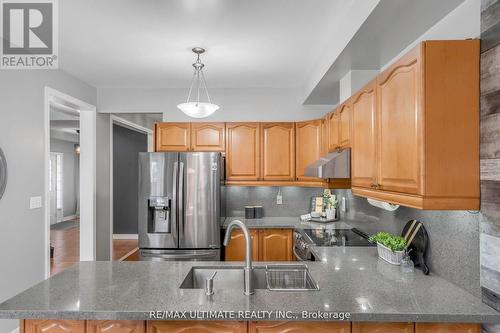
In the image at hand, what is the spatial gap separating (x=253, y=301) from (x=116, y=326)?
66 centimetres

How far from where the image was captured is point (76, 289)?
162cm

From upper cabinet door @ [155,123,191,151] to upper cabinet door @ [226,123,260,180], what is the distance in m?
0.54

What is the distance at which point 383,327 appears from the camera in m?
1.41

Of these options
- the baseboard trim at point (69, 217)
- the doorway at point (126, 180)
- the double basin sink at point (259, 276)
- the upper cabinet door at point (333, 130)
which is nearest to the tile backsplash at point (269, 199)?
the upper cabinet door at point (333, 130)

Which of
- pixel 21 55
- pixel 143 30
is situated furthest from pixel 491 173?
pixel 21 55

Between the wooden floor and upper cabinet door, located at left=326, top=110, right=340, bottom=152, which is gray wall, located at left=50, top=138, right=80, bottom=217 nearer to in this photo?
the wooden floor

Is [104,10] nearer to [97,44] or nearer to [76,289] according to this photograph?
[97,44]

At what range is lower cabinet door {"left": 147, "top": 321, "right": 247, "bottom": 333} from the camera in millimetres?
1442

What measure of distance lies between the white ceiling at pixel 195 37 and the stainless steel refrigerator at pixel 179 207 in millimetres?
1028

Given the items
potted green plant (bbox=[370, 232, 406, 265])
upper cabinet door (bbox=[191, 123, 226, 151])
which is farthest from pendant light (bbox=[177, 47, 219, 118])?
potted green plant (bbox=[370, 232, 406, 265])

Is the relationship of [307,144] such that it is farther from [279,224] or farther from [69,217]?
[69,217]

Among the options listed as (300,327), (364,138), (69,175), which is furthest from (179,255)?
(69,175)

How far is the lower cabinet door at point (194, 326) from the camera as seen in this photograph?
144 cm

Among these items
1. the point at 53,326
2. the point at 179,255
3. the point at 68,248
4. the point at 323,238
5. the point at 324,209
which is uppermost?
the point at 324,209
